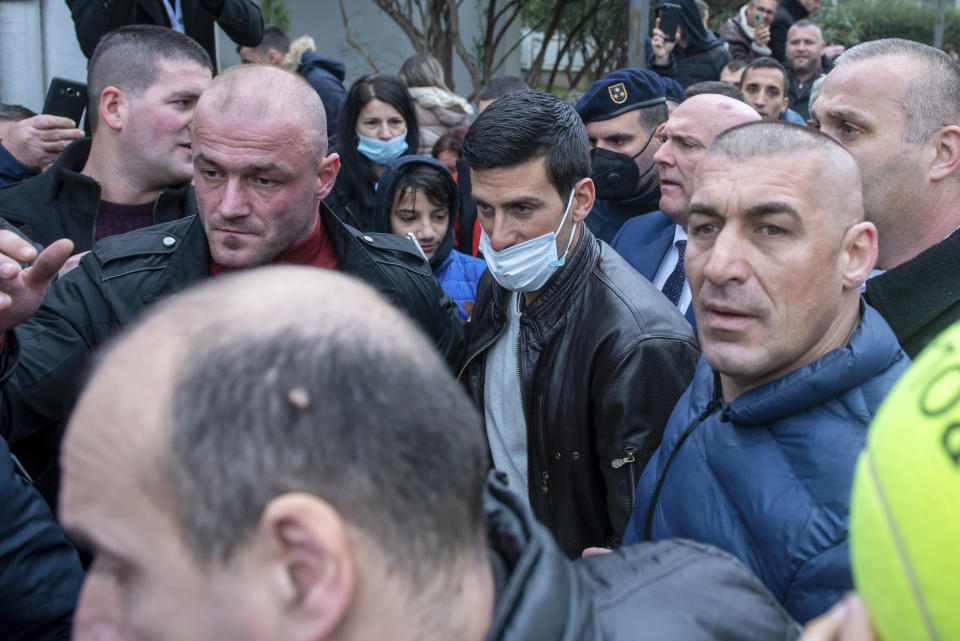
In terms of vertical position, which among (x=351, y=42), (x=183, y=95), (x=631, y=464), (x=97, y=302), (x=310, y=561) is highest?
(x=310, y=561)

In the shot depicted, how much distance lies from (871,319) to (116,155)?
2.95m

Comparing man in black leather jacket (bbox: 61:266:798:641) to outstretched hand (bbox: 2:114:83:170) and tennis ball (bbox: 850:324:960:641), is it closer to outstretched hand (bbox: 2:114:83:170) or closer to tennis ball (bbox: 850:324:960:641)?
tennis ball (bbox: 850:324:960:641)

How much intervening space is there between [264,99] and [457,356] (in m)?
1.23

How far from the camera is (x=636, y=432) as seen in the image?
2604 millimetres

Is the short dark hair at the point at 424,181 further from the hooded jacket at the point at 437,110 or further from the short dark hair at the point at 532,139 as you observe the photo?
the hooded jacket at the point at 437,110

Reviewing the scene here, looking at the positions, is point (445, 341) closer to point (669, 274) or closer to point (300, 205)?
point (300, 205)

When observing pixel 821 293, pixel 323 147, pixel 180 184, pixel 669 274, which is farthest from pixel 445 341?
pixel 821 293

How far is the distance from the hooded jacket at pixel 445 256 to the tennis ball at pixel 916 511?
148 inches

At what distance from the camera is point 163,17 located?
4.71m

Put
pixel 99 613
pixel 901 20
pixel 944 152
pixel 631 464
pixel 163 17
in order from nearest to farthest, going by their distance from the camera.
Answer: pixel 99 613
pixel 631 464
pixel 944 152
pixel 163 17
pixel 901 20

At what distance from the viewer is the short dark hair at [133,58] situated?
351cm

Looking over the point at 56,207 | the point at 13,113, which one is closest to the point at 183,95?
the point at 56,207

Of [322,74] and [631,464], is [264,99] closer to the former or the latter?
[631,464]

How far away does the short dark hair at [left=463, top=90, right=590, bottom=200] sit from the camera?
122 inches
